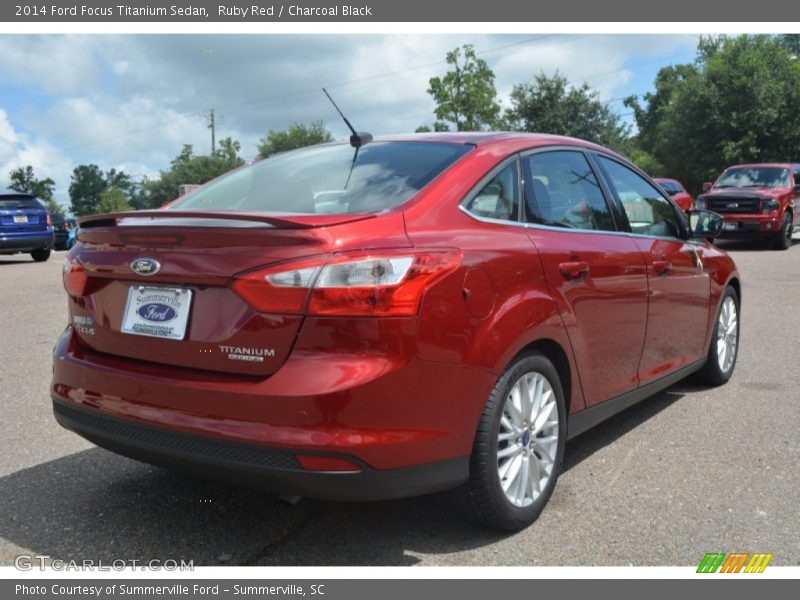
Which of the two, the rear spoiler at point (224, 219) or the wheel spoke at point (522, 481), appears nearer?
the rear spoiler at point (224, 219)

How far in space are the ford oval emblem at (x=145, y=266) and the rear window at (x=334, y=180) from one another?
0.48m

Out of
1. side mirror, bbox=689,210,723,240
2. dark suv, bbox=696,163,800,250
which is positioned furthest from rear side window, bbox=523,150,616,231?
dark suv, bbox=696,163,800,250

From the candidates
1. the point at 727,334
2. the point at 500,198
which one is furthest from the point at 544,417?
the point at 727,334

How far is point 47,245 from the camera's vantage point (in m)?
17.2

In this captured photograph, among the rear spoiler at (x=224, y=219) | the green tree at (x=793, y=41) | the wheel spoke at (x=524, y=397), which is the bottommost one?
the wheel spoke at (x=524, y=397)

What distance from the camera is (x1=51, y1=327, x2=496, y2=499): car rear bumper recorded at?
256cm

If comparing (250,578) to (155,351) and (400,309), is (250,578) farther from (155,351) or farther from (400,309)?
(400,309)

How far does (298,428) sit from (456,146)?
1.54 metres

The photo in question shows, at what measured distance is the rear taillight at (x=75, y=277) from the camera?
3.19 meters

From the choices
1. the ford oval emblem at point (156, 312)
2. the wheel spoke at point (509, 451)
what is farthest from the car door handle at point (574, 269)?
the ford oval emblem at point (156, 312)

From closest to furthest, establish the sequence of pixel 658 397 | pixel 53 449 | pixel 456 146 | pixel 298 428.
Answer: pixel 298 428
pixel 456 146
pixel 53 449
pixel 658 397

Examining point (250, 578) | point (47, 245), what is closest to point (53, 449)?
point (250, 578)

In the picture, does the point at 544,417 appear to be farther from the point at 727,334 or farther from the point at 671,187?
the point at 671,187

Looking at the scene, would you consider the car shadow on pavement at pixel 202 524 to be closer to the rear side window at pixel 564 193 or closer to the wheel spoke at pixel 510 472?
the wheel spoke at pixel 510 472
